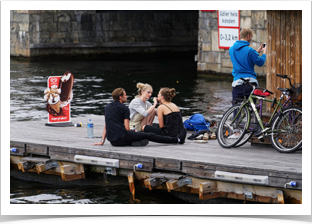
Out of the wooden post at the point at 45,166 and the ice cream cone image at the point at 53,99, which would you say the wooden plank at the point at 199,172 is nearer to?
the wooden post at the point at 45,166

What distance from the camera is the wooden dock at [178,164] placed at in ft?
24.6

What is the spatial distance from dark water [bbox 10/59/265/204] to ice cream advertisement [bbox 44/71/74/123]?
1815mm

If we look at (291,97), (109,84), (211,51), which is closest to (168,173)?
(291,97)

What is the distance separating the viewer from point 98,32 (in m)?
32.7

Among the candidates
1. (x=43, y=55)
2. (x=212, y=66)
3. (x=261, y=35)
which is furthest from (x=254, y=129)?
(x=43, y=55)

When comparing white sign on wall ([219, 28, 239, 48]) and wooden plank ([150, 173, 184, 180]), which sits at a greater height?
white sign on wall ([219, 28, 239, 48])

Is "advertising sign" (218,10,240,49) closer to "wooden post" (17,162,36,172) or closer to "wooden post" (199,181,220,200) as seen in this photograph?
"wooden post" (17,162,36,172)

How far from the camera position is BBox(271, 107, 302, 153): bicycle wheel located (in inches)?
320

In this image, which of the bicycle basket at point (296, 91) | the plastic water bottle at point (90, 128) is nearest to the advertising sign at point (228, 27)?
the plastic water bottle at point (90, 128)

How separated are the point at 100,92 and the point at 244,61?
11750 millimetres

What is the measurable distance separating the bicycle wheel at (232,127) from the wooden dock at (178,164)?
16 centimetres

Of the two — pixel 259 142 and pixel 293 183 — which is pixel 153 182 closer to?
pixel 259 142

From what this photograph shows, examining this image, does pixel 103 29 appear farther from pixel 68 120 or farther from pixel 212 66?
pixel 68 120

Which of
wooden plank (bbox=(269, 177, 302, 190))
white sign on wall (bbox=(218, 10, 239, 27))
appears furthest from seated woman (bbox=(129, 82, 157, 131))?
white sign on wall (bbox=(218, 10, 239, 27))
